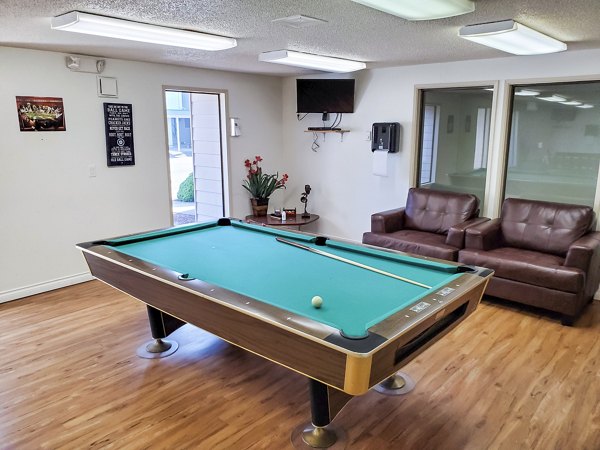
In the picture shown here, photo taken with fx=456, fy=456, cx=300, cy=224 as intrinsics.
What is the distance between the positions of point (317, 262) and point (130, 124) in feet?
10.2

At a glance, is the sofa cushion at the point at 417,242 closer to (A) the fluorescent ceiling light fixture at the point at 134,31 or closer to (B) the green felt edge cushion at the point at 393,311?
(B) the green felt edge cushion at the point at 393,311

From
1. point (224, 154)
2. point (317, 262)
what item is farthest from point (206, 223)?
point (224, 154)

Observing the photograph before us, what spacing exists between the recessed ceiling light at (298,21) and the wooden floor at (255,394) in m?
2.28

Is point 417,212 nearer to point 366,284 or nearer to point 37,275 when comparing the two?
point 366,284

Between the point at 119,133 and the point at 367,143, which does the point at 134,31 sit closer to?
the point at 119,133

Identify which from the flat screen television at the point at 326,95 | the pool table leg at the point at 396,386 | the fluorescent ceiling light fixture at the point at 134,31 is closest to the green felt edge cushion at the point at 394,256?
the pool table leg at the point at 396,386

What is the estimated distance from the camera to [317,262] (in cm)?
281

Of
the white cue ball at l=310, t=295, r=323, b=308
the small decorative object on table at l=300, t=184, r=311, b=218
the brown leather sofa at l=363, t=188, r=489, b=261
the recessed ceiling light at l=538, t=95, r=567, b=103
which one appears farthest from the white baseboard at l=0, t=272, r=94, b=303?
the recessed ceiling light at l=538, t=95, r=567, b=103

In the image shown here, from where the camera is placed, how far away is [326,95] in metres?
5.64

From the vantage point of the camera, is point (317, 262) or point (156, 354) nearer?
point (317, 262)

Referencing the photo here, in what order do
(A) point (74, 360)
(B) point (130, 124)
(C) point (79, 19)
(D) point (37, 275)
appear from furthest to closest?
(B) point (130, 124) < (D) point (37, 275) < (A) point (74, 360) < (C) point (79, 19)

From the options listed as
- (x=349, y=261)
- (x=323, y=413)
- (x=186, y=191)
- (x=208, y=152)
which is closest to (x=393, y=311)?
(x=323, y=413)

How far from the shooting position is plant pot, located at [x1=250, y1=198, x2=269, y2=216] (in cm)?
604

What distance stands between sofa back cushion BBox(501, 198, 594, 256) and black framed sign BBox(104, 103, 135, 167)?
3964mm
